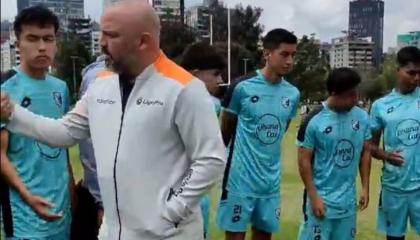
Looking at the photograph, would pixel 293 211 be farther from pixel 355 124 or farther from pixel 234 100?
pixel 355 124

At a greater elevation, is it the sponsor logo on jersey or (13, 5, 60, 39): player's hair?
(13, 5, 60, 39): player's hair

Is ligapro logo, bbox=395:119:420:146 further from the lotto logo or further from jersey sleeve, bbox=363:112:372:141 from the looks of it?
the lotto logo

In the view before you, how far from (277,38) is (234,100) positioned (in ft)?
1.55

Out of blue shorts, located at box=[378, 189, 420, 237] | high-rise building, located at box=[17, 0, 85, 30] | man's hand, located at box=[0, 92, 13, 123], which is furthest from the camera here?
blue shorts, located at box=[378, 189, 420, 237]

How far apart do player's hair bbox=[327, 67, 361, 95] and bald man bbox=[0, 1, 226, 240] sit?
1.58 m

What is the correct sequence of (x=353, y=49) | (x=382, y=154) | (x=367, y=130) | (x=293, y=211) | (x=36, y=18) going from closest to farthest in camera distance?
1. (x=36, y=18)
2. (x=367, y=130)
3. (x=382, y=154)
4. (x=293, y=211)
5. (x=353, y=49)

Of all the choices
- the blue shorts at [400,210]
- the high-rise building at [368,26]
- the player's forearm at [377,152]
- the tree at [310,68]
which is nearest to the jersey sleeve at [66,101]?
the player's forearm at [377,152]

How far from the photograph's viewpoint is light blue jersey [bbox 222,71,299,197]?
4199 millimetres

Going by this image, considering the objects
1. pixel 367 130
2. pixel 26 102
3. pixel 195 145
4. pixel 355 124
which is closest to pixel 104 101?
pixel 195 145

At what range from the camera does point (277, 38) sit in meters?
4.21

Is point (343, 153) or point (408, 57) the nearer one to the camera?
A: point (343, 153)

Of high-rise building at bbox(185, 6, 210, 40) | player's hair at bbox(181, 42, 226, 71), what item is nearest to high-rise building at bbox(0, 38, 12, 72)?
player's hair at bbox(181, 42, 226, 71)

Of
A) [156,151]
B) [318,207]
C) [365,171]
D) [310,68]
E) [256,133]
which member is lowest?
[310,68]

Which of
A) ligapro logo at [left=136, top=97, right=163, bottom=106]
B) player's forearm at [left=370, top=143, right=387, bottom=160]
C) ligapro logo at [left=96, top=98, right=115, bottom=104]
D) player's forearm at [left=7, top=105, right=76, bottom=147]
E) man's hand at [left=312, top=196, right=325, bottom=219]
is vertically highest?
ligapro logo at [left=136, top=97, right=163, bottom=106]
